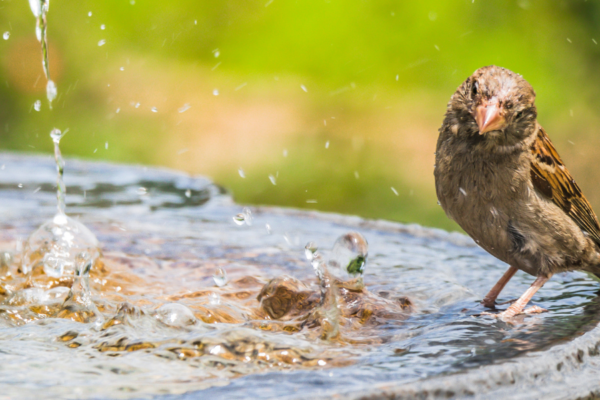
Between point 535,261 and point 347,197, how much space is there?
5.79 m

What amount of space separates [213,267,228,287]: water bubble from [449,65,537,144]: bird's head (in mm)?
1063

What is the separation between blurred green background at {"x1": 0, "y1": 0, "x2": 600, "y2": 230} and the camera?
Answer: 9883 mm

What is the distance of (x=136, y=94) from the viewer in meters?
12.4

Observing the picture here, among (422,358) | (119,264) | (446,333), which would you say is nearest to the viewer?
(422,358)

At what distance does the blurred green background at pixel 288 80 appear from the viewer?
32.4 ft

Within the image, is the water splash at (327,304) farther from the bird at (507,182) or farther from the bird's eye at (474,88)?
the bird's eye at (474,88)

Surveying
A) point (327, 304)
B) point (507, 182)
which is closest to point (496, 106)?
point (507, 182)

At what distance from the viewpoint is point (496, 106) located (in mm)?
2344

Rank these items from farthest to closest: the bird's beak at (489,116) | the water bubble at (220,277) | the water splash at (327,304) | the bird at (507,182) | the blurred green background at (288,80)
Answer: the blurred green background at (288,80), the water bubble at (220,277), the bird at (507,182), the bird's beak at (489,116), the water splash at (327,304)

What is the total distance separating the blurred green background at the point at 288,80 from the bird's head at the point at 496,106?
624cm

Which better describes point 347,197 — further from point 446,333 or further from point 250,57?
point 446,333

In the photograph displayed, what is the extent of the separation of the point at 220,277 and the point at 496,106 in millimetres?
1224

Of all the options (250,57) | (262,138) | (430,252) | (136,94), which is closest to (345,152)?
(262,138)

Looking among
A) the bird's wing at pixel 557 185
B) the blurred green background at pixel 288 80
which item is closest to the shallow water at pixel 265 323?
the bird's wing at pixel 557 185
